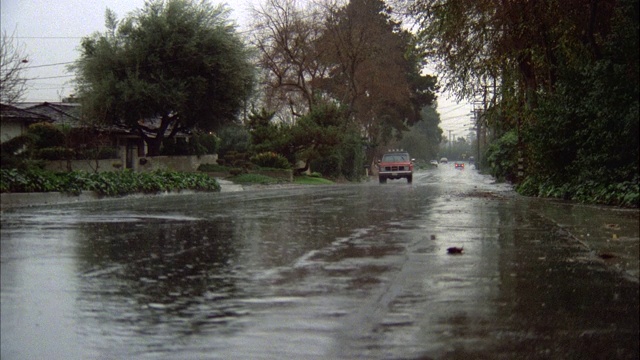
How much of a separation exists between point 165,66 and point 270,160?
37.8 feet

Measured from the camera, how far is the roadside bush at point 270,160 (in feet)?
165

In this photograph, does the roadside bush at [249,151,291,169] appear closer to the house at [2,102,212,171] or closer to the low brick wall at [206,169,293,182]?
the low brick wall at [206,169,293,182]

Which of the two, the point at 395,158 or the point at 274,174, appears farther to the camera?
the point at 395,158

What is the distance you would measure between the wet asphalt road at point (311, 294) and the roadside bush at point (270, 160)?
119 feet

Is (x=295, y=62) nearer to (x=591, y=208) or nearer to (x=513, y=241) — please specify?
(x=591, y=208)

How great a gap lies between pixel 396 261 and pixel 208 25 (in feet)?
115

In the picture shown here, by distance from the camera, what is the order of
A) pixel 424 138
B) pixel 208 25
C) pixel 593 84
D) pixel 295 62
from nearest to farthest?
1. pixel 593 84
2. pixel 208 25
3. pixel 295 62
4. pixel 424 138

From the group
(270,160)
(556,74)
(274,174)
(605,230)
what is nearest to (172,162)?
(270,160)

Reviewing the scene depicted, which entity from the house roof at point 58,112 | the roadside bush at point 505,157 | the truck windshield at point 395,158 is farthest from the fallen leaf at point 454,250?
the truck windshield at point 395,158

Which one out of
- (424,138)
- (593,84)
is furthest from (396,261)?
(424,138)

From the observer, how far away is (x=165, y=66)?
41531 millimetres

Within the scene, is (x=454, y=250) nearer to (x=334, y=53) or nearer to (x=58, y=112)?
(x=58, y=112)

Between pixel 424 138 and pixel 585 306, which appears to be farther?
pixel 424 138

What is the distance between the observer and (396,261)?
9750mm
